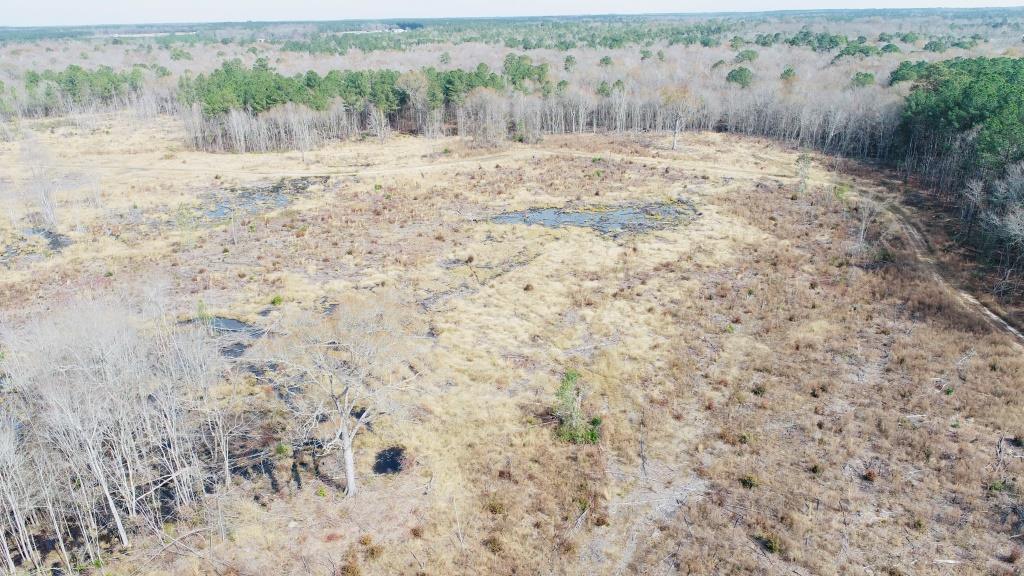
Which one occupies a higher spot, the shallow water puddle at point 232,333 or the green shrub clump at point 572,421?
the shallow water puddle at point 232,333

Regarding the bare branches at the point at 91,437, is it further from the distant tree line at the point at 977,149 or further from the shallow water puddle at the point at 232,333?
the distant tree line at the point at 977,149

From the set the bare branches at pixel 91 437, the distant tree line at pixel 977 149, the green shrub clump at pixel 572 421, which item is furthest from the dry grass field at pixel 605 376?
the distant tree line at pixel 977 149

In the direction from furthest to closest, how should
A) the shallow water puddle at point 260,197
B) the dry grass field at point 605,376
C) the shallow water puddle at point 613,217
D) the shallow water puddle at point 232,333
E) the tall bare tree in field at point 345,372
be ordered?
the shallow water puddle at point 260,197 → the shallow water puddle at point 613,217 → the shallow water puddle at point 232,333 → the tall bare tree in field at point 345,372 → the dry grass field at point 605,376

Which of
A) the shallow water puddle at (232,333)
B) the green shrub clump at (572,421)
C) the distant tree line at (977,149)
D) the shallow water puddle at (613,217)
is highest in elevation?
the distant tree line at (977,149)

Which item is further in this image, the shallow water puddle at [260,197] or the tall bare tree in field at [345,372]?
the shallow water puddle at [260,197]

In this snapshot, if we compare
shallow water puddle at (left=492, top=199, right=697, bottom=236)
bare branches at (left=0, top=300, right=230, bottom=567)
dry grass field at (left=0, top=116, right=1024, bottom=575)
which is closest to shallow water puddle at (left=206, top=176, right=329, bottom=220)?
dry grass field at (left=0, top=116, right=1024, bottom=575)

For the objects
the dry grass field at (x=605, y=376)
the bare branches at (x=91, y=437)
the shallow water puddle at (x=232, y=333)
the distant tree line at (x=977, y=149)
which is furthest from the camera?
the distant tree line at (x=977, y=149)

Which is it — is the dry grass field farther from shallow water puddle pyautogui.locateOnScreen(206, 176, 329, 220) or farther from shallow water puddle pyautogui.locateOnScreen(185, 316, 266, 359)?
shallow water puddle pyautogui.locateOnScreen(185, 316, 266, 359)
